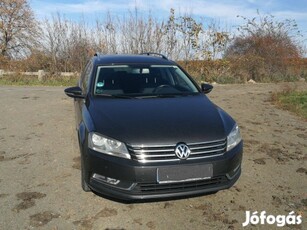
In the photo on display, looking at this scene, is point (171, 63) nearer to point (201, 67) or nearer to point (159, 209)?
point (159, 209)

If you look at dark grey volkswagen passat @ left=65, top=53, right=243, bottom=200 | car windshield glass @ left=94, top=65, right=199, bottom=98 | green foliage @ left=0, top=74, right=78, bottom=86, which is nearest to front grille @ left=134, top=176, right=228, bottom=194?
dark grey volkswagen passat @ left=65, top=53, right=243, bottom=200

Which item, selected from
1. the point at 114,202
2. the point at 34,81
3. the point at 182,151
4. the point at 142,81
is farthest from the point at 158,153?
the point at 34,81

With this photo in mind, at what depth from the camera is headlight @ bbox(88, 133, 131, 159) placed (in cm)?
345

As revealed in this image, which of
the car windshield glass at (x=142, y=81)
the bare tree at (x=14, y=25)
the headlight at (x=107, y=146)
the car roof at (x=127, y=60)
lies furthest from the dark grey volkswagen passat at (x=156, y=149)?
the bare tree at (x=14, y=25)

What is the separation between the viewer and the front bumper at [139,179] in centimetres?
338

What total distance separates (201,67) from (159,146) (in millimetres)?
13659

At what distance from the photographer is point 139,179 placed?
11.1ft

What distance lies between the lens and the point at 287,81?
55.9 ft

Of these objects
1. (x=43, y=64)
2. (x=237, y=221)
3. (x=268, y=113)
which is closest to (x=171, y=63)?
(x=237, y=221)

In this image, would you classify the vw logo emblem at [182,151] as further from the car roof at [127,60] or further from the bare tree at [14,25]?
the bare tree at [14,25]

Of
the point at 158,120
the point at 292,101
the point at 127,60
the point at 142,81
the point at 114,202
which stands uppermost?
the point at 127,60

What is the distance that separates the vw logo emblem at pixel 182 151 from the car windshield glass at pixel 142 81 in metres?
1.37

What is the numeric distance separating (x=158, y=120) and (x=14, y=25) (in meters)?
34.8

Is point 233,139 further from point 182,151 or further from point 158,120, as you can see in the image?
point 158,120
